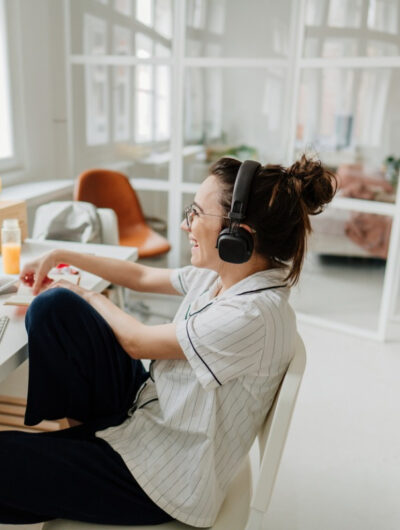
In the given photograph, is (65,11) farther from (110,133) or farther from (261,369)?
→ (261,369)

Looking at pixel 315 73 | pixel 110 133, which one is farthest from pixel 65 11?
pixel 315 73

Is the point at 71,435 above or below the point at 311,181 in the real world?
below

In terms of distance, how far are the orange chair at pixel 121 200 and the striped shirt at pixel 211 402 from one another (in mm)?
2016

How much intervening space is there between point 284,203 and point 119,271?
2.13 ft

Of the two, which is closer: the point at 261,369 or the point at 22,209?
the point at 261,369

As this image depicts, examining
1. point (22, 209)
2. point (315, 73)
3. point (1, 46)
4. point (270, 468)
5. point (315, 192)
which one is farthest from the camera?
point (315, 73)

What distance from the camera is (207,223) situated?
1070 mm

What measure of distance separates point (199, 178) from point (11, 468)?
2684mm

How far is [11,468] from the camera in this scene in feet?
2.97

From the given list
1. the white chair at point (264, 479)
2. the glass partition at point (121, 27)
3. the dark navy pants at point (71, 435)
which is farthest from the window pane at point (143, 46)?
the white chair at point (264, 479)

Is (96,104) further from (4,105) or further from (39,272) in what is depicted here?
(39,272)

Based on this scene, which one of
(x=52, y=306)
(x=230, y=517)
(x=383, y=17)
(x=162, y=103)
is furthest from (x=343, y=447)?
(x=383, y=17)

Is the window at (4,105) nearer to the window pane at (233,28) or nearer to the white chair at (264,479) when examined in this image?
the window pane at (233,28)

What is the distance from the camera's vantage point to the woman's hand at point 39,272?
1324 millimetres
